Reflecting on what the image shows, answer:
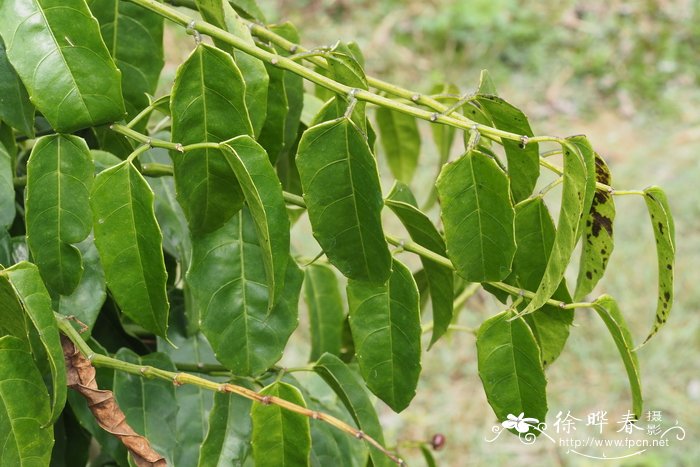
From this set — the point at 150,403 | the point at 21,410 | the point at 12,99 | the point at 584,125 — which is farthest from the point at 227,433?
the point at 584,125

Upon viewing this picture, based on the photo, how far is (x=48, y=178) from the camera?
0.56 metres

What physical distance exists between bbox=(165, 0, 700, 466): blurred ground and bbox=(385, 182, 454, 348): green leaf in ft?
5.93

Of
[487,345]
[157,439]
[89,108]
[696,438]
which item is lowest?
[696,438]

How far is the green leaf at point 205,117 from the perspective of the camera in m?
0.55

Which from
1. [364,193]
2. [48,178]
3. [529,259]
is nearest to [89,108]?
[48,178]

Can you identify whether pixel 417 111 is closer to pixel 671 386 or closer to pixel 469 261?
pixel 469 261

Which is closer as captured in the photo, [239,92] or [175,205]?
[239,92]

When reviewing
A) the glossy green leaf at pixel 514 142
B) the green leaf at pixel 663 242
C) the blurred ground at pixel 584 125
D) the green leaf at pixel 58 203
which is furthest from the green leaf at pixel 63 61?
the blurred ground at pixel 584 125

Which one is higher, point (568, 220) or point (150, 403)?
point (568, 220)

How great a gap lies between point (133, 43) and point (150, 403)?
0.85 ft

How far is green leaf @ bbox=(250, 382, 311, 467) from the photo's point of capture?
1.93 feet

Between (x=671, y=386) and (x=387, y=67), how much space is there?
2170 mm

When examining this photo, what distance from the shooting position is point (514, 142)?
0.56 metres

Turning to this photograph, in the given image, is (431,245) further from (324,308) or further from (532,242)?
(324,308)
